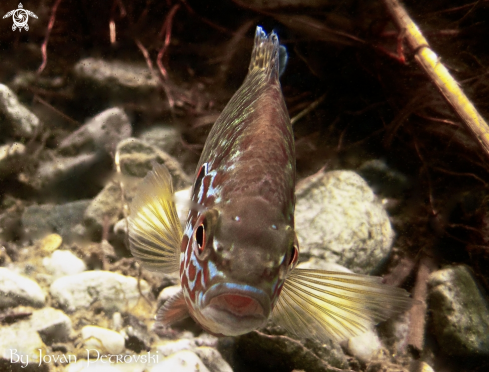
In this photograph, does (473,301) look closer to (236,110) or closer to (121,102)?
(236,110)

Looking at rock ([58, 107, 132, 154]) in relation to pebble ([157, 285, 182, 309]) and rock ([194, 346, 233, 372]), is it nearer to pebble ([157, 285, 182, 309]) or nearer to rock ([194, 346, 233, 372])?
pebble ([157, 285, 182, 309])

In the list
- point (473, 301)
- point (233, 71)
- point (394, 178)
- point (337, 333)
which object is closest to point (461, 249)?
point (473, 301)

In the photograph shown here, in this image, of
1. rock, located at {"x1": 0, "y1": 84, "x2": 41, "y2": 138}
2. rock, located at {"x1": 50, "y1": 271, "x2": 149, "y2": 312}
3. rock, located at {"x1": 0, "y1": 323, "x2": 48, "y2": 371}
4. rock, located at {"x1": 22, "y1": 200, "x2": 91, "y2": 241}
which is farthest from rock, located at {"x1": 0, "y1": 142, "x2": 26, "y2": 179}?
rock, located at {"x1": 0, "y1": 323, "x2": 48, "y2": 371}

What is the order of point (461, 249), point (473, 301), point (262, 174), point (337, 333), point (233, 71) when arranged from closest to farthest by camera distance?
point (262, 174) < point (337, 333) < point (473, 301) < point (461, 249) < point (233, 71)

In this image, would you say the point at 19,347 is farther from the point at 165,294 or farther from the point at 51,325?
the point at 165,294

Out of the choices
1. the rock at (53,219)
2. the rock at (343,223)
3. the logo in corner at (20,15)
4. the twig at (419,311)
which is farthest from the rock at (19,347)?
the logo in corner at (20,15)

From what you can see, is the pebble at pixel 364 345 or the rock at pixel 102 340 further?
the pebble at pixel 364 345

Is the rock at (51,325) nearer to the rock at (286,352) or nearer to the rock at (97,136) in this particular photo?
the rock at (286,352)
